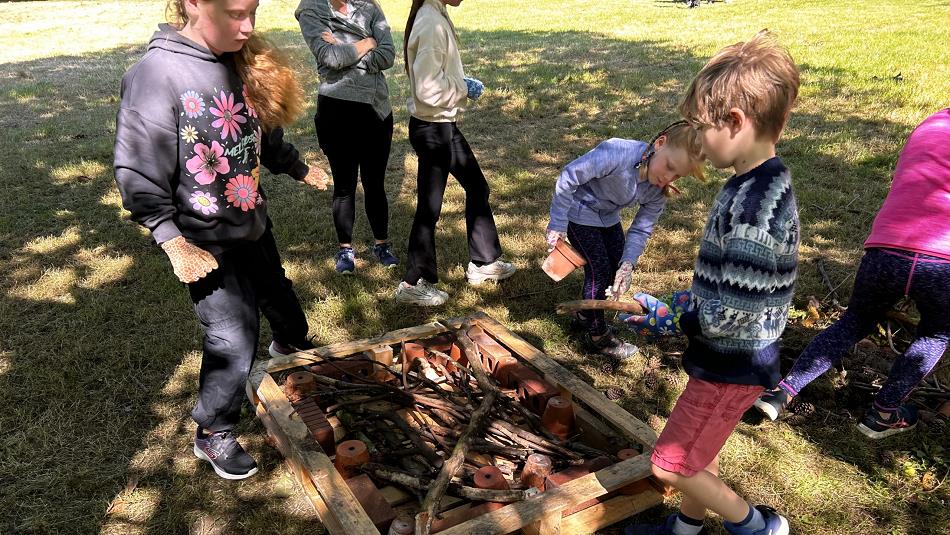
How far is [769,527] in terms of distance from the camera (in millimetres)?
2455

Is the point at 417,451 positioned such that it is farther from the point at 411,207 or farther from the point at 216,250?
the point at 411,207

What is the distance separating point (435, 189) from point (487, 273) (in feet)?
2.41

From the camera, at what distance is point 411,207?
5.97 metres

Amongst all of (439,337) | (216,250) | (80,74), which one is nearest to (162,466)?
(216,250)

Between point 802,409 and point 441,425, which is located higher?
point 802,409

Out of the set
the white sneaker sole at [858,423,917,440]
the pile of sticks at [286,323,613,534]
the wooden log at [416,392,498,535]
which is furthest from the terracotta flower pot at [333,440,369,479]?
the white sneaker sole at [858,423,917,440]

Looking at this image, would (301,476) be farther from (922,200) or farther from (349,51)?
(922,200)

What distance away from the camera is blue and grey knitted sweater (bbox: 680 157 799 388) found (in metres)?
1.98

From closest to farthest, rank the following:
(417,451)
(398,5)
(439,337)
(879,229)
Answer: (417,451) < (879,229) < (439,337) < (398,5)

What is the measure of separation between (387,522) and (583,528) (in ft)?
2.46

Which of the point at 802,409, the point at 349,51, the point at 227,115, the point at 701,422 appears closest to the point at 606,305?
the point at 701,422

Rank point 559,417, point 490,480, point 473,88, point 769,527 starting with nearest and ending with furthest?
point 769,527, point 490,480, point 559,417, point 473,88

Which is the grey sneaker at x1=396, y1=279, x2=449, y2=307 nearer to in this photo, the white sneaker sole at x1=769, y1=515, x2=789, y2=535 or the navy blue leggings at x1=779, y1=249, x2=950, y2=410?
the navy blue leggings at x1=779, y1=249, x2=950, y2=410

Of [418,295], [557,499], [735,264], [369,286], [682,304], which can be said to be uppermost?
[735,264]
